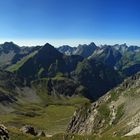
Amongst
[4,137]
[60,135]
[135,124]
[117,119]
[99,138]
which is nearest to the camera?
[4,137]

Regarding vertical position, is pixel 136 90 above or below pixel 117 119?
Result: above

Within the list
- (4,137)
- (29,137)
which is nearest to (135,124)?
(29,137)

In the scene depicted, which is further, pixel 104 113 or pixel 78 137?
pixel 104 113

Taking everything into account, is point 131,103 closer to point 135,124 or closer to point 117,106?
point 117,106

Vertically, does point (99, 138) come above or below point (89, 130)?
above

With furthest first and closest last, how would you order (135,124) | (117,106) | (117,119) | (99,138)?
(117,106), (117,119), (135,124), (99,138)

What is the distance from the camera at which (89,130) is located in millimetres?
193000

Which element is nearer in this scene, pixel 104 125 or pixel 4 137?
pixel 4 137

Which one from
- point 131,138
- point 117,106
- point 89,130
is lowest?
point 89,130

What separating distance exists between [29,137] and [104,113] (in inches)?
4050

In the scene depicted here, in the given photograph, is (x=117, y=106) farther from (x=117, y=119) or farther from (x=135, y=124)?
(x=135, y=124)

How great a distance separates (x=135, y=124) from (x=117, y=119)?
59517mm

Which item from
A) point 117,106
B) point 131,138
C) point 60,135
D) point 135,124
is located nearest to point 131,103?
point 117,106

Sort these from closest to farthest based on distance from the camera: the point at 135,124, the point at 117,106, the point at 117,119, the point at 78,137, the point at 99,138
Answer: the point at 99,138 → the point at 78,137 → the point at 135,124 → the point at 117,119 → the point at 117,106
